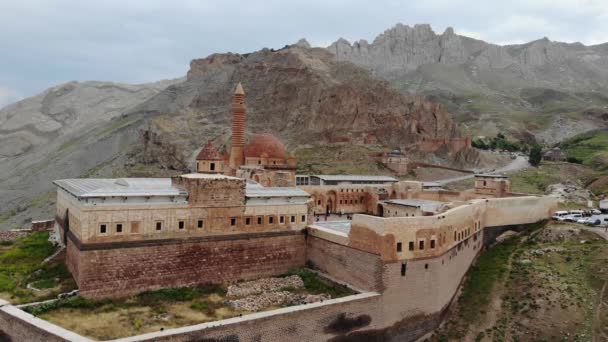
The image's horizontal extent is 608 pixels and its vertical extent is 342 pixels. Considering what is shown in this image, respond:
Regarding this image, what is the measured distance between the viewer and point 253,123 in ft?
292

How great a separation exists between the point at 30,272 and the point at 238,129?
2506 cm

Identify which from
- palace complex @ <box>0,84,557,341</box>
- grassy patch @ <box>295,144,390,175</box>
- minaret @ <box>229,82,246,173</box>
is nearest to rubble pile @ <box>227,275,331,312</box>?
palace complex @ <box>0,84,557,341</box>

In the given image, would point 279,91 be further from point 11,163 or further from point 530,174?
point 11,163

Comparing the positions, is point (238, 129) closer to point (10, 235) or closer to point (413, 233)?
point (10, 235)

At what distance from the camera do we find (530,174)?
66562 millimetres

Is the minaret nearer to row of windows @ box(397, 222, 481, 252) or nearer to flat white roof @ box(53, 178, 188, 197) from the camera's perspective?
flat white roof @ box(53, 178, 188, 197)

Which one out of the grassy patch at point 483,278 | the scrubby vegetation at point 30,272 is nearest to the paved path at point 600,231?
the grassy patch at point 483,278

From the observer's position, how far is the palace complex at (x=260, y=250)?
71.1 ft

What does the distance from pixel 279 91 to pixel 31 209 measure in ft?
152

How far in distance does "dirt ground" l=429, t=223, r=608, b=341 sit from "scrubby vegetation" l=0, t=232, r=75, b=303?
19413mm

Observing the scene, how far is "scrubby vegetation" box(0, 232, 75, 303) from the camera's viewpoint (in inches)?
853

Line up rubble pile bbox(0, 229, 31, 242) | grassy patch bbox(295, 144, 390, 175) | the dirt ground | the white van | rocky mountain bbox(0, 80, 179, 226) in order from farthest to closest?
1. rocky mountain bbox(0, 80, 179, 226)
2. grassy patch bbox(295, 144, 390, 175)
3. the white van
4. rubble pile bbox(0, 229, 31, 242)
5. the dirt ground

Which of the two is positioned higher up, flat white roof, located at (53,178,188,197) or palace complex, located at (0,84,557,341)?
flat white roof, located at (53,178,188,197)

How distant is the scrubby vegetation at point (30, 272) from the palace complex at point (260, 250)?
41.1 inches
